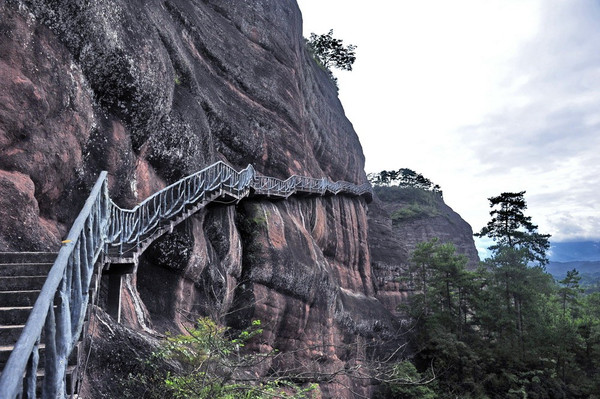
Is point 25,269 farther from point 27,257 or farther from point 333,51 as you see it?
point 333,51

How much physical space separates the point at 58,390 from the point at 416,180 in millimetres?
79154

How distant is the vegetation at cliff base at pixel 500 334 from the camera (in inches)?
1199

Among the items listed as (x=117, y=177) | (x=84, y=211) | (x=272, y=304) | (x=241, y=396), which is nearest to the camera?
(x=84, y=211)

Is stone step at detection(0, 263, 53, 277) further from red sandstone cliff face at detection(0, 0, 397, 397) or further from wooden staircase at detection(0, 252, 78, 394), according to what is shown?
red sandstone cliff face at detection(0, 0, 397, 397)

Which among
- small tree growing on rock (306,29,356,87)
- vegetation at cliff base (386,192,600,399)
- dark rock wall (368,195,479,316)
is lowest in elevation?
vegetation at cliff base (386,192,600,399)

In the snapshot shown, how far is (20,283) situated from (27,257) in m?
0.98

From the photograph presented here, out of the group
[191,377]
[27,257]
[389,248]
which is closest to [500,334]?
[389,248]

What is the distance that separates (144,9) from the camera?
42.4 ft

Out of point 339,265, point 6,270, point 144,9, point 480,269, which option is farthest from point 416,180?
point 6,270

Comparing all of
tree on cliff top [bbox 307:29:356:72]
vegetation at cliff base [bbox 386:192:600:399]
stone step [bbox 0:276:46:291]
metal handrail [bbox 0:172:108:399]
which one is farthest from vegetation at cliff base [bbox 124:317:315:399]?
tree on cliff top [bbox 307:29:356:72]

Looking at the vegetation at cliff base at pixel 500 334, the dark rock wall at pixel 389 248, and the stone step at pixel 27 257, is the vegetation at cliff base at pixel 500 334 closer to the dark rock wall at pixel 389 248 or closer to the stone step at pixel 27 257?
the dark rock wall at pixel 389 248

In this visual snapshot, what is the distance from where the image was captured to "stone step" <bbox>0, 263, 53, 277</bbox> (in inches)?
196

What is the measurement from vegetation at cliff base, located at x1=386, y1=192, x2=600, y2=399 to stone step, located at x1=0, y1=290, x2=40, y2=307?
28372 millimetres

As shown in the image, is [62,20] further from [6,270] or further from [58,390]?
[58,390]
